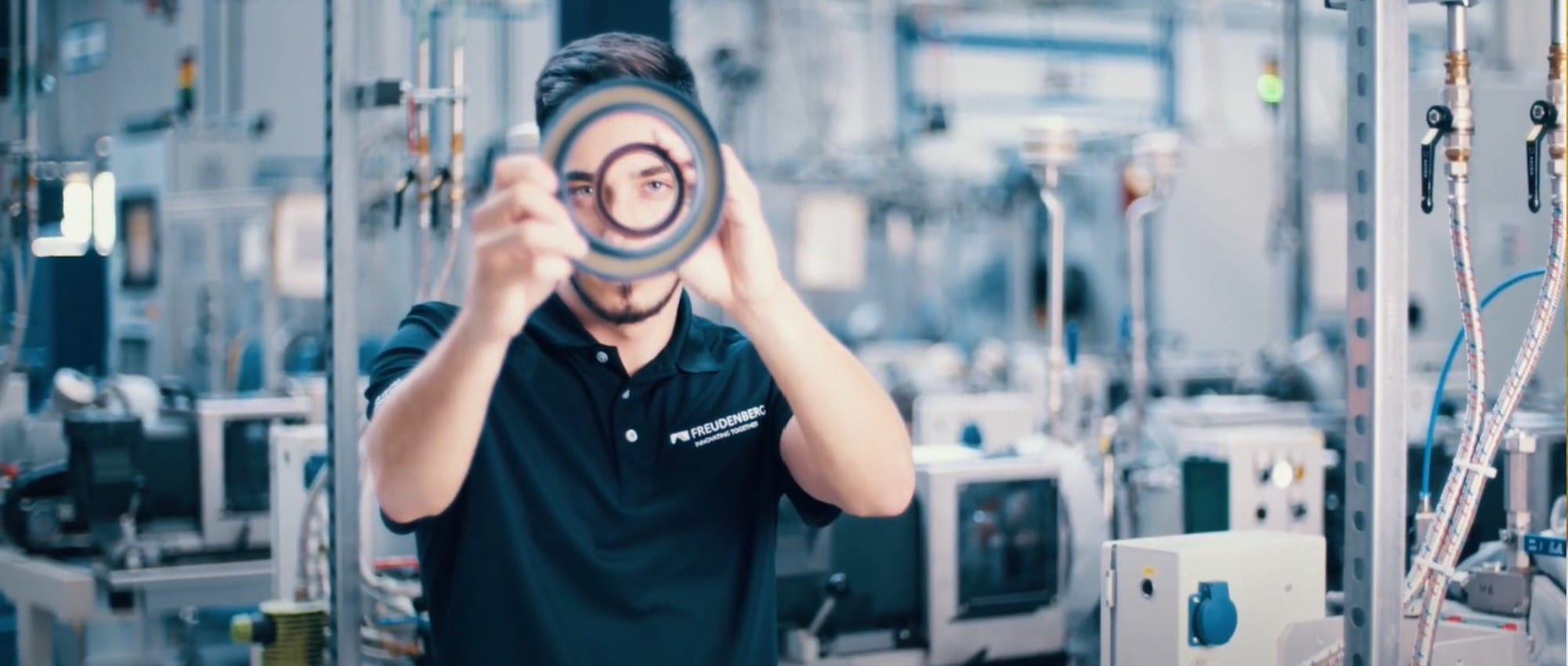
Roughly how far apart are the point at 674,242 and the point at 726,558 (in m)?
0.49

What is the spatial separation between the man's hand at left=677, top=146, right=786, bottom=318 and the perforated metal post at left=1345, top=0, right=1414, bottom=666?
26.2 inches

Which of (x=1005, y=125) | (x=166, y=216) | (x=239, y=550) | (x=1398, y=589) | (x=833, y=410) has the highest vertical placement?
(x=1005, y=125)

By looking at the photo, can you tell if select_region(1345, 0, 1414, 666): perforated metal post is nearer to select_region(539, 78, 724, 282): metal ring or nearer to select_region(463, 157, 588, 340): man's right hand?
select_region(539, 78, 724, 282): metal ring

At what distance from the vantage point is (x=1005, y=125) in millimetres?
12805

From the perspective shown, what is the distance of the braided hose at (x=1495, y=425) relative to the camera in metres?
1.82

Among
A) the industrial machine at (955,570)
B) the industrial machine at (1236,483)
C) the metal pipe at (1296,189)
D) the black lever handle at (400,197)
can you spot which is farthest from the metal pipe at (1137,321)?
the black lever handle at (400,197)

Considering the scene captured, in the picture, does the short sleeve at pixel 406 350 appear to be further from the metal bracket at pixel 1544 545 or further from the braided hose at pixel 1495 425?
the metal bracket at pixel 1544 545

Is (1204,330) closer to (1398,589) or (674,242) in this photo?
(1398,589)

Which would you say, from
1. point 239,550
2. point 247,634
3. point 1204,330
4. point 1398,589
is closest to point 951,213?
point 1204,330

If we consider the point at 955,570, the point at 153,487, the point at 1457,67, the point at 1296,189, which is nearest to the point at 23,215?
the point at 153,487

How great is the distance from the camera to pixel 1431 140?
74.7 inches

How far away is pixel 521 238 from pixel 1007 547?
2365 mm

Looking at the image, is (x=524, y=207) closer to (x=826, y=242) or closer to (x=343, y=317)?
(x=343, y=317)

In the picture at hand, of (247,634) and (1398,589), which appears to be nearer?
(1398,589)
